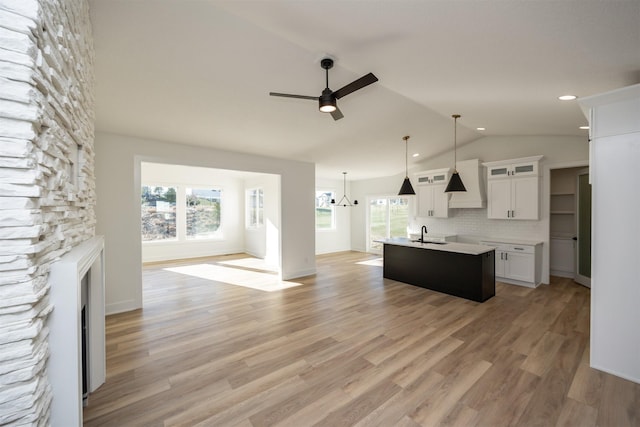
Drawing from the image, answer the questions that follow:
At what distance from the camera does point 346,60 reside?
102 inches

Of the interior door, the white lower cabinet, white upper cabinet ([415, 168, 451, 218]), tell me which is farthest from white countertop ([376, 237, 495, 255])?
the interior door

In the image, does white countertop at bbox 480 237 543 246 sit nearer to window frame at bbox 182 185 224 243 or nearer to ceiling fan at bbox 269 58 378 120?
ceiling fan at bbox 269 58 378 120

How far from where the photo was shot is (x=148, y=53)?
2.29 m

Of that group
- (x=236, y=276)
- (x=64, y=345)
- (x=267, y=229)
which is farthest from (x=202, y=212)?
(x=64, y=345)

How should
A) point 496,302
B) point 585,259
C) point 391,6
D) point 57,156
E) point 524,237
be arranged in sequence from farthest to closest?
point 524,237 → point 585,259 → point 496,302 → point 391,6 → point 57,156

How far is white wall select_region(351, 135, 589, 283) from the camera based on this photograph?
488 cm

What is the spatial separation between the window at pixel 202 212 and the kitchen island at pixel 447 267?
5.79 metres

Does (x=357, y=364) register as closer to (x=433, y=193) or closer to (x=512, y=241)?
(x=512, y=241)

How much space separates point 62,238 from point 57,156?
400 millimetres

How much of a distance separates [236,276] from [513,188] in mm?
6080

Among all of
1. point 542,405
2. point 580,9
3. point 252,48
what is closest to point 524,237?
point 542,405

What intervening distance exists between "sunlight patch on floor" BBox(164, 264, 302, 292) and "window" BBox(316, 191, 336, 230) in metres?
3.41

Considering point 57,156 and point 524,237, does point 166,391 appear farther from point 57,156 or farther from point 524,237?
point 524,237

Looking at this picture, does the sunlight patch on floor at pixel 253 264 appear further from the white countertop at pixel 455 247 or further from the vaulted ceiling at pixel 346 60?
the vaulted ceiling at pixel 346 60
